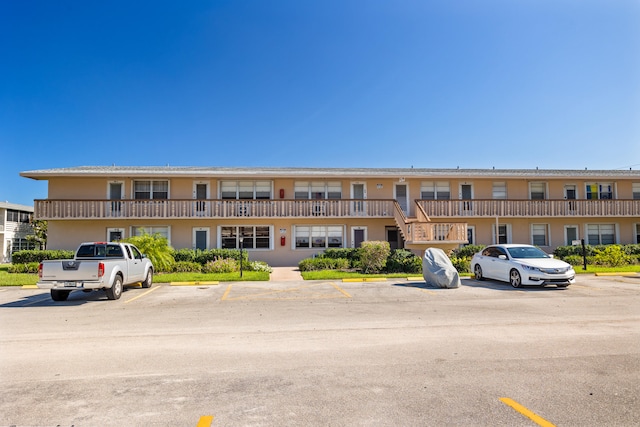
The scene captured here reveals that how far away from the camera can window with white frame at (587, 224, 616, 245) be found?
86.1 feet

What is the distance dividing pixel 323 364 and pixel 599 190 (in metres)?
28.0

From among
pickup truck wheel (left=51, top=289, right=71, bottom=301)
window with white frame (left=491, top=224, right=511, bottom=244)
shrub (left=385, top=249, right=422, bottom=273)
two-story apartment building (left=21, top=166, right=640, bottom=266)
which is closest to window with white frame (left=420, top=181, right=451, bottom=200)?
two-story apartment building (left=21, top=166, right=640, bottom=266)

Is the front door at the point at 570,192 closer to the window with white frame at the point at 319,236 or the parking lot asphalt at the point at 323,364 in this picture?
the window with white frame at the point at 319,236

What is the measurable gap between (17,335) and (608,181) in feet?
103

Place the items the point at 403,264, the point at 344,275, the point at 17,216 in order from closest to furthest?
1. the point at 344,275
2. the point at 403,264
3. the point at 17,216

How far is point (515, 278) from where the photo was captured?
14.2m

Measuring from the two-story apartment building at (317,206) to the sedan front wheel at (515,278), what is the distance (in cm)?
Answer: 699

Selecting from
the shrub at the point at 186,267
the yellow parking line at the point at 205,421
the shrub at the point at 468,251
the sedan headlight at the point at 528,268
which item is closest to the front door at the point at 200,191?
the shrub at the point at 186,267

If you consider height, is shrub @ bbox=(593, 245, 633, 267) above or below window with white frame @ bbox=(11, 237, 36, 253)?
below

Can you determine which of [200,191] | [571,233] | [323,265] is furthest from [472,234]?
[200,191]

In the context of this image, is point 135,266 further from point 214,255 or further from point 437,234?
point 437,234

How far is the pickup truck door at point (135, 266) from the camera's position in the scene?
43.8 ft

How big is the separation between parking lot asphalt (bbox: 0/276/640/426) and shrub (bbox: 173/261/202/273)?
28.0 feet

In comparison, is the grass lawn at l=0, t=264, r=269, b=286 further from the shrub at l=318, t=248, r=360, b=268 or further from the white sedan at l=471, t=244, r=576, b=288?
the white sedan at l=471, t=244, r=576, b=288
